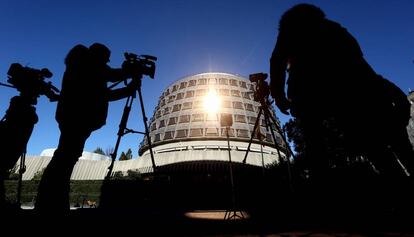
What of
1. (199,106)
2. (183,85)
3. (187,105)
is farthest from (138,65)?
(183,85)

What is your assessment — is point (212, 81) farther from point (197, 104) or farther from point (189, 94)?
point (197, 104)

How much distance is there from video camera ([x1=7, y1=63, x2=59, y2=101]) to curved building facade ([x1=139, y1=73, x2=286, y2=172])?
26.8m

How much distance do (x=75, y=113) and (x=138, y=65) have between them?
4.64 ft

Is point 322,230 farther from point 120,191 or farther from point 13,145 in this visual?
point 120,191

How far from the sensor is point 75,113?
2910mm

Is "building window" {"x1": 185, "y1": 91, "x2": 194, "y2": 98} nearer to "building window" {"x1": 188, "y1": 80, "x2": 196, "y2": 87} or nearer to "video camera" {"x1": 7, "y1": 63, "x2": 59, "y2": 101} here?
"building window" {"x1": 188, "y1": 80, "x2": 196, "y2": 87}

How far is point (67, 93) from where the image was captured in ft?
9.88

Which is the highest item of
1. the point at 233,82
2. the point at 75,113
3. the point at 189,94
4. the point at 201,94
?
the point at 233,82

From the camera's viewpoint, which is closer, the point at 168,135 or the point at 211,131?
the point at 211,131

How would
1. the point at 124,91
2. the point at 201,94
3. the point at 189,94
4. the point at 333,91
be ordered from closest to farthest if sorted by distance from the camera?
the point at 333,91
the point at 124,91
the point at 201,94
the point at 189,94

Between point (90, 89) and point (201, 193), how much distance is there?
12.4 meters

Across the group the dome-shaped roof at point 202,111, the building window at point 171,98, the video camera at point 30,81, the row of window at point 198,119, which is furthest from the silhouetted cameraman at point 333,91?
the building window at point 171,98

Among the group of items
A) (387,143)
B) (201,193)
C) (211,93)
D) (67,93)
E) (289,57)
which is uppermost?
(211,93)

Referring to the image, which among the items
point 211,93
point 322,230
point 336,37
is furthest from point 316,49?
point 211,93
